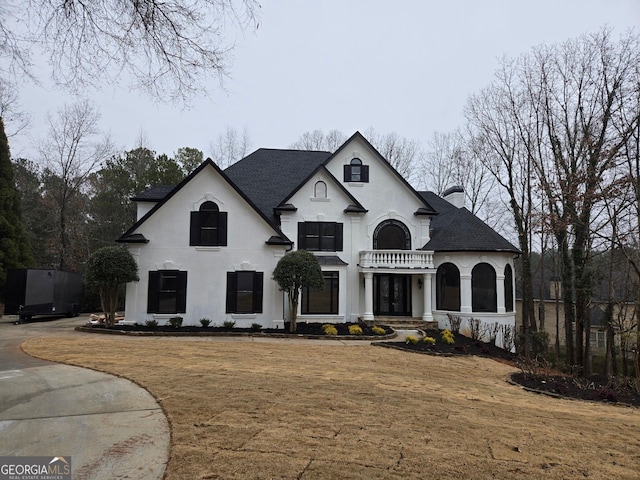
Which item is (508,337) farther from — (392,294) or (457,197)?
(457,197)

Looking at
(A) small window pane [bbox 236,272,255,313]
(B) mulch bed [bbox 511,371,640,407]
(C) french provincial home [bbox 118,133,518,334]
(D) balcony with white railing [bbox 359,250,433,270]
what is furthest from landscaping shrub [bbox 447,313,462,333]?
(A) small window pane [bbox 236,272,255,313]

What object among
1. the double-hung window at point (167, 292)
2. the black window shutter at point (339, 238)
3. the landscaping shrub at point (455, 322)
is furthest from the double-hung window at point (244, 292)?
the landscaping shrub at point (455, 322)

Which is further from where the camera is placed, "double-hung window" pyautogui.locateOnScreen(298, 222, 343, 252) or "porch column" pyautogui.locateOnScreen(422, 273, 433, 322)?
"double-hung window" pyautogui.locateOnScreen(298, 222, 343, 252)

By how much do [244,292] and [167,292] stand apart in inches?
117

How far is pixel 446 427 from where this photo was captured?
17.9 ft

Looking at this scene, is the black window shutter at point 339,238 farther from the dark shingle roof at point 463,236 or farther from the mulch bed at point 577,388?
the mulch bed at point 577,388

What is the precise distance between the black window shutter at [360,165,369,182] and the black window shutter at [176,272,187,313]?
9.58 metres

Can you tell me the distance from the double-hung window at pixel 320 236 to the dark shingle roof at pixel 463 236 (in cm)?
429

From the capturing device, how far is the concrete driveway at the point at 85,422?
13.2ft

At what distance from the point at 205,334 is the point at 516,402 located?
34.5 ft

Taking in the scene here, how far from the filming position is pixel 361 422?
5.46m

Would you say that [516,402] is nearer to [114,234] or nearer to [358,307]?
[358,307]

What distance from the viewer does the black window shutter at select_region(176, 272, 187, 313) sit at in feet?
53.5

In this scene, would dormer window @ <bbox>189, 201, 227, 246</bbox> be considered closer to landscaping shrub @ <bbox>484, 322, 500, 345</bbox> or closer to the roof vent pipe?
landscaping shrub @ <bbox>484, 322, 500, 345</bbox>
